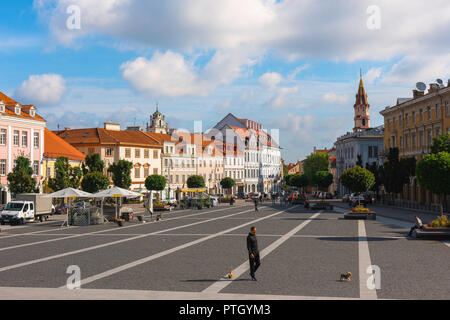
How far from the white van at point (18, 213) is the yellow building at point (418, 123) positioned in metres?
39.4

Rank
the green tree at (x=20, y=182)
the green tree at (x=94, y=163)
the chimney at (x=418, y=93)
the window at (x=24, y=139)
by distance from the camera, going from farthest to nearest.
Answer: the chimney at (x=418, y=93), the green tree at (x=94, y=163), the window at (x=24, y=139), the green tree at (x=20, y=182)

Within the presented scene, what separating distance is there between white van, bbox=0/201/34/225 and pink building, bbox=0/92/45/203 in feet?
42.4

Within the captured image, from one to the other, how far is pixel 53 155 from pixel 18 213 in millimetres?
22326

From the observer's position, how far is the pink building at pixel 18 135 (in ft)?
164

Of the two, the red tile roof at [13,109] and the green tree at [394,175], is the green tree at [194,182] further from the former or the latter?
the green tree at [394,175]

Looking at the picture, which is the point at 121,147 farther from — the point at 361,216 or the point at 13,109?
the point at 361,216

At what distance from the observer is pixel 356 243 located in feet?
72.5

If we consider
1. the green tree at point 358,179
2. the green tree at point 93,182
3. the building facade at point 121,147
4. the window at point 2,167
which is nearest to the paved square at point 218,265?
the green tree at point 358,179

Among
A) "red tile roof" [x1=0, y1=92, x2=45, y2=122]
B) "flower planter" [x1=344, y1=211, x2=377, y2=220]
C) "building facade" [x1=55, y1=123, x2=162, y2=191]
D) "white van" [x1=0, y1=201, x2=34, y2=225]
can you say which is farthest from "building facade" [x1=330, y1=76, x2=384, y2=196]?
"white van" [x1=0, y1=201, x2=34, y2=225]

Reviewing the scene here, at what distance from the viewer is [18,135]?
52250mm

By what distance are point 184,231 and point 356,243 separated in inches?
408

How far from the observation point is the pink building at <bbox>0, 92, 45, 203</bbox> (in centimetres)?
4997
